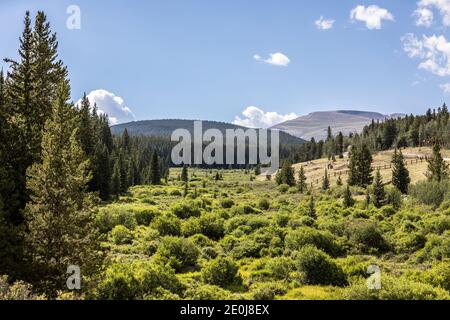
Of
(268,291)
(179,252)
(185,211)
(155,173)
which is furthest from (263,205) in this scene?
(155,173)

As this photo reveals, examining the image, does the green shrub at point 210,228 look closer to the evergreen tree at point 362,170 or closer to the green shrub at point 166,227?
the green shrub at point 166,227

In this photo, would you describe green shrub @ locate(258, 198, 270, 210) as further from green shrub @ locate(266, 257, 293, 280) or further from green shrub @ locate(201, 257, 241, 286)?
green shrub @ locate(201, 257, 241, 286)

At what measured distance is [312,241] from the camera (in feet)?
104

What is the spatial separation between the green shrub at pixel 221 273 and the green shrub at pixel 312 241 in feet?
26.8

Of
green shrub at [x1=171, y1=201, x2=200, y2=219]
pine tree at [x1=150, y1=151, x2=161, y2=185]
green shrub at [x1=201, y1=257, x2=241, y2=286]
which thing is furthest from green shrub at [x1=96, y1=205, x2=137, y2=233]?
pine tree at [x1=150, y1=151, x2=161, y2=185]

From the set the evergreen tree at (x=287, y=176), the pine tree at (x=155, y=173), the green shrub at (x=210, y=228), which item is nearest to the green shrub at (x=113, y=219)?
the green shrub at (x=210, y=228)

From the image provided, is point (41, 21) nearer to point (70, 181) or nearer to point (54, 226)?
point (70, 181)

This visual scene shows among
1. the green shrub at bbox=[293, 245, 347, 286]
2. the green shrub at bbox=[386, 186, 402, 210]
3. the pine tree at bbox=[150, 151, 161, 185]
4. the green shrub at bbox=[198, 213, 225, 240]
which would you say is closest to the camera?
the green shrub at bbox=[293, 245, 347, 286]

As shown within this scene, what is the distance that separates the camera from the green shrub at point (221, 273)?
23.8 meters

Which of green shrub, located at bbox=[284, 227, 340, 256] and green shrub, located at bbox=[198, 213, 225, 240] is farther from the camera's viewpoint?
green shrub, located at bbox=[198, 213, 225, 240]

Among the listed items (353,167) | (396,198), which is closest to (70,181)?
(396,198)

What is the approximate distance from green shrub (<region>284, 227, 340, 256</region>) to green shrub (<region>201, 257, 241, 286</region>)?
26.8ft

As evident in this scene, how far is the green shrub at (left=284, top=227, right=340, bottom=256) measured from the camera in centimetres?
3128

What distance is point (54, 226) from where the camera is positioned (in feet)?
64.1
